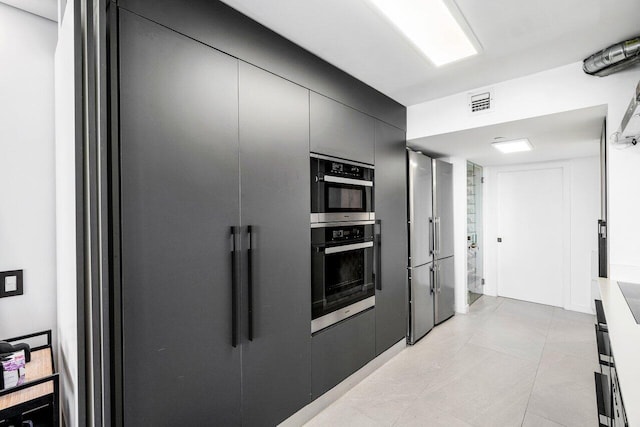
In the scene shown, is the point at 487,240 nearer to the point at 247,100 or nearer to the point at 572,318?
the point at 572,318

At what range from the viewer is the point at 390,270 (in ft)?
9.62

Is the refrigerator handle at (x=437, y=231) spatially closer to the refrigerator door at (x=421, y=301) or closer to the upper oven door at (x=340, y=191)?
the refrigerator door at (x=421, y=301)

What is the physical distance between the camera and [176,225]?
143cm

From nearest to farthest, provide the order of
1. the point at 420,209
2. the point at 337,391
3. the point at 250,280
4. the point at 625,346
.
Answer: the point at 625,346, the point at 250,280, the point at 337,391, the point at 420,209

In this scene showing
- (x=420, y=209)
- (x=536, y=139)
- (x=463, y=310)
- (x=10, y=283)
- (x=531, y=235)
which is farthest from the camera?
(x=531, y=235)

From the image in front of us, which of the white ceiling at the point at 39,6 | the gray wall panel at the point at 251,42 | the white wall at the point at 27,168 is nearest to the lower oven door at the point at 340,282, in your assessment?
the gray wall panel at the point at 251,42

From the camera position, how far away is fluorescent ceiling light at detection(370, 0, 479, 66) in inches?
63.6

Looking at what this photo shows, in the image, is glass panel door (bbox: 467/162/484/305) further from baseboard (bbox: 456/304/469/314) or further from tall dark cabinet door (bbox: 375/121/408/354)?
tall dark cabinet door (bbox: 375/121/408/354)

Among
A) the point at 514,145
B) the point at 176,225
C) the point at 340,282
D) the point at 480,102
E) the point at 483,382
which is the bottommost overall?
the point at 483,382

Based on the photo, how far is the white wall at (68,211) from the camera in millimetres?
1312

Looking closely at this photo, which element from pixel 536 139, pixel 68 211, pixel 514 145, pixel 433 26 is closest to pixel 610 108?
pixel 536 139

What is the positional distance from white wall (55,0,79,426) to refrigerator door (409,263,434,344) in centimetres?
283

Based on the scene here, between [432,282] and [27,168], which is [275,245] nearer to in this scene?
[27,168]

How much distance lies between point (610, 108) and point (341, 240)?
2144 millimetres
